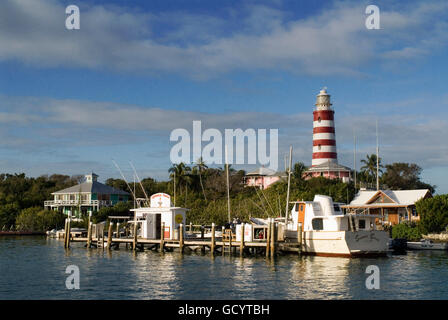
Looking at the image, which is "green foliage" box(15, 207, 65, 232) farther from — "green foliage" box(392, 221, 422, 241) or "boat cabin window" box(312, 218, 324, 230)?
"boat cabin window" box(312, 218, 324, 230)

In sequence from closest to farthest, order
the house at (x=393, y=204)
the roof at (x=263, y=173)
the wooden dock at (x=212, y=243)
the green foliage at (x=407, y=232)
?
the wooden dock at (x=212, y=243), the green foliage at (x=407, y=232), the house at (x=393, y=204), the roof at (x=263, y=173)

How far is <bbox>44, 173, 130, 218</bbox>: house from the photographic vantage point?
295 ft

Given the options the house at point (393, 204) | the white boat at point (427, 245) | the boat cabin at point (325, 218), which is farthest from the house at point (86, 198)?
the white boat at point (427, 245)

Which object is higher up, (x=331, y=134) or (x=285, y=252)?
(x=331, y=134)

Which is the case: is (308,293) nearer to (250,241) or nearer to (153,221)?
(250,241)

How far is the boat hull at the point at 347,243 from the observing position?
130ft

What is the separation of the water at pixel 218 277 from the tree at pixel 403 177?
52.2 meters

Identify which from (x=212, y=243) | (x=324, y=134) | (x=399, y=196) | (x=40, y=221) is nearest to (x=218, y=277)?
(x=212, y=243)

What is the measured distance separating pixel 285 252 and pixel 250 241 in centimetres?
309

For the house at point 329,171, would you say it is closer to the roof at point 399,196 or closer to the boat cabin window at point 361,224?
the roof at point 399,196

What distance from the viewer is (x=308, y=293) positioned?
25.6 metres

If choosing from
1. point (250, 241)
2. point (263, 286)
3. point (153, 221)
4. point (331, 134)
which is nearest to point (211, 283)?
point (263, 286)

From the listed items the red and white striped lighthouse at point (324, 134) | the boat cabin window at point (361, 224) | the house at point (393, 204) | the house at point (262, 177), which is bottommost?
the boat cabin window at point (361, 224)

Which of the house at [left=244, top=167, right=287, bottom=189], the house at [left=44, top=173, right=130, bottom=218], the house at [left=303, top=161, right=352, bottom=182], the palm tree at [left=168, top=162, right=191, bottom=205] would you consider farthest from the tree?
the house at [left=44, top=173, right=130, bottom=218]
